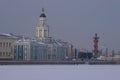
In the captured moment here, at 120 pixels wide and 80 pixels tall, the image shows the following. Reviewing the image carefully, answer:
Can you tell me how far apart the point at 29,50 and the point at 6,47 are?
4.30m

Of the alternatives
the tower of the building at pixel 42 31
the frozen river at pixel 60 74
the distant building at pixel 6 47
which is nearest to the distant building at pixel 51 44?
the tower of the building at pixel 42 31

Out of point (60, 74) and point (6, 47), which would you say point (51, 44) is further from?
point (60, 74)

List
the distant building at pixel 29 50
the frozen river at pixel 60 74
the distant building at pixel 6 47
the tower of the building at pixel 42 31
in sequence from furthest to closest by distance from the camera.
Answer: the tower of the building at pixel 42 31, the distant building at pixel 6 47, the distant building at pixel 29 50, the frozen river at pixel 60 74

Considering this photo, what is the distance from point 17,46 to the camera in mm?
72562

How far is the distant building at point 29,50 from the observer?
7081 cm

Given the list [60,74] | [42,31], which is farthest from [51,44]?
[60,74]

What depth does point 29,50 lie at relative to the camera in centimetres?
7094

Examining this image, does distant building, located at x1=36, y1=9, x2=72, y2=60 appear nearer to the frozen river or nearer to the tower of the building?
the tower of the building

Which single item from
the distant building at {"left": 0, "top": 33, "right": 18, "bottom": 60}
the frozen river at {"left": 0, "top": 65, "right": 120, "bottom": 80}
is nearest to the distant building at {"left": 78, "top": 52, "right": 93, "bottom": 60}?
the distant building at {"left": 0, "top": 33, "right": 18, "bottom": 60}

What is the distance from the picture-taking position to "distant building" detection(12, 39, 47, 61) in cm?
7081

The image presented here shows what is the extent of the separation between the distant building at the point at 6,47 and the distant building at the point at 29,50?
69 cm

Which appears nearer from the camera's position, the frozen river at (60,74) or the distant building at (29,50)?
the frozen river at (60,74)

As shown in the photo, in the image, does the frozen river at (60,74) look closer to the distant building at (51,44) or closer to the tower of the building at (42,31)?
the distant building at (51,44)

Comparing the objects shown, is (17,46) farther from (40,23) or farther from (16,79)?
Answer: (16,79)
